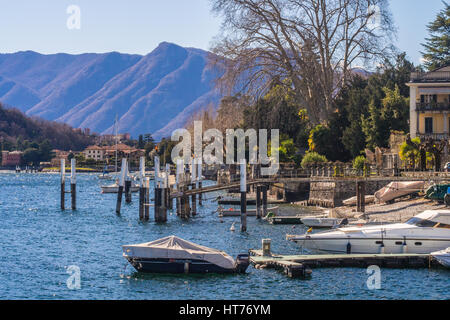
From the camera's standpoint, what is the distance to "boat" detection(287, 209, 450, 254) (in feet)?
119

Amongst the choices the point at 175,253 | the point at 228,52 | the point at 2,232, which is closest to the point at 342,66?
the point at 228,52

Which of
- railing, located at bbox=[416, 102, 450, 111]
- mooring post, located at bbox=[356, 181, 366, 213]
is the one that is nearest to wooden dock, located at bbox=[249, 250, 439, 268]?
mooring post, located at bbox=[356, 181, 366, 213]

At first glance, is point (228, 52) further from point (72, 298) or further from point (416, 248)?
point (72, 298)

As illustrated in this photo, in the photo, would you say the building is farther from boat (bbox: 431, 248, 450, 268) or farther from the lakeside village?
boat (bbox: 431, 248, 450, 268)

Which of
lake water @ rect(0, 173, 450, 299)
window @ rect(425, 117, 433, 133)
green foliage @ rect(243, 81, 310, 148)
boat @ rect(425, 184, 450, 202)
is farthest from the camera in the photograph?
green foliage @ rect(243, 81, 310, 148)

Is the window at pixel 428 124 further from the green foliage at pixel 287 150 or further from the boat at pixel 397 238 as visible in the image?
the boat at pixel 397 238

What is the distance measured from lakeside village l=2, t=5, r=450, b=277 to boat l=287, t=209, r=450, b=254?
5 cm

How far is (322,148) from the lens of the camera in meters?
78.8

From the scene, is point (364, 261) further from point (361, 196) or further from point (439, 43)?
point (439, 43)

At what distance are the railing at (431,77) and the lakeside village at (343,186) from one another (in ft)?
0.31

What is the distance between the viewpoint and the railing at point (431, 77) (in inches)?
2803

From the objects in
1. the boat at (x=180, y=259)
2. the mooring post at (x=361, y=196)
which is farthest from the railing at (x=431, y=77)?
the boat at (x=180, y=259)

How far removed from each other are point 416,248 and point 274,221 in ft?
61.1

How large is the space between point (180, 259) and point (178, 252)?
0.32 metres
